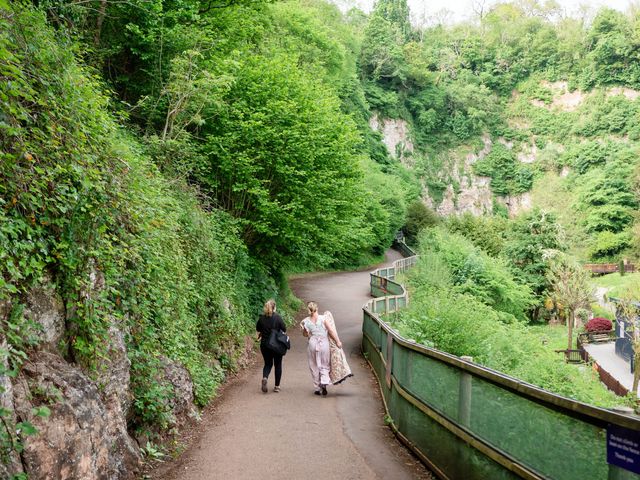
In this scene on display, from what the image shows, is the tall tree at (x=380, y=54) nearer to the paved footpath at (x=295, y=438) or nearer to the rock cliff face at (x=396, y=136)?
the rock cliff face at (x=396, y=136)

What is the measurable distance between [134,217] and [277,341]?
3.99m

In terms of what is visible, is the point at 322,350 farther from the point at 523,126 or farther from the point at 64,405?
the point at 523,126

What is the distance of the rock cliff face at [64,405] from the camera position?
400 centimetres

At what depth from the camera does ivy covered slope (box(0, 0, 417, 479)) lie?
15.0 ft

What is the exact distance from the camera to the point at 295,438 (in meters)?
7.29

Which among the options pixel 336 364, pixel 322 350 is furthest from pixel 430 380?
pixel 336 364

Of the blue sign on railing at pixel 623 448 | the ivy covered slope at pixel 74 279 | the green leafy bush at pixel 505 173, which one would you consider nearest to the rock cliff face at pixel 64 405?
the ivy covered slope at pixel 74 279

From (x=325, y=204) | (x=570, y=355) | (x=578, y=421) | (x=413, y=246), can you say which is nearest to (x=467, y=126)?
(x=413, y=246)

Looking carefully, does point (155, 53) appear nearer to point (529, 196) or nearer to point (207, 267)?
point (207, 267)

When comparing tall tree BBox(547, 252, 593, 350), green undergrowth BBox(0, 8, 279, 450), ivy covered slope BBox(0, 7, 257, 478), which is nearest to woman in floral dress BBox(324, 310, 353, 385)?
green undergrowth BBox(0, 8, 279, 450)

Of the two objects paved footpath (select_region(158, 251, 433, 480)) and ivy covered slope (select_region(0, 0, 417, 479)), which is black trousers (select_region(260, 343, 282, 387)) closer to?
paved footpath (select_region(158, 251, 433, 480))

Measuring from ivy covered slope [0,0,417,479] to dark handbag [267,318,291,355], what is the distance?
4.54 feet

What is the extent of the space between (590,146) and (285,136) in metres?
86.9

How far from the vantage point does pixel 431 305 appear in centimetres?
1434
